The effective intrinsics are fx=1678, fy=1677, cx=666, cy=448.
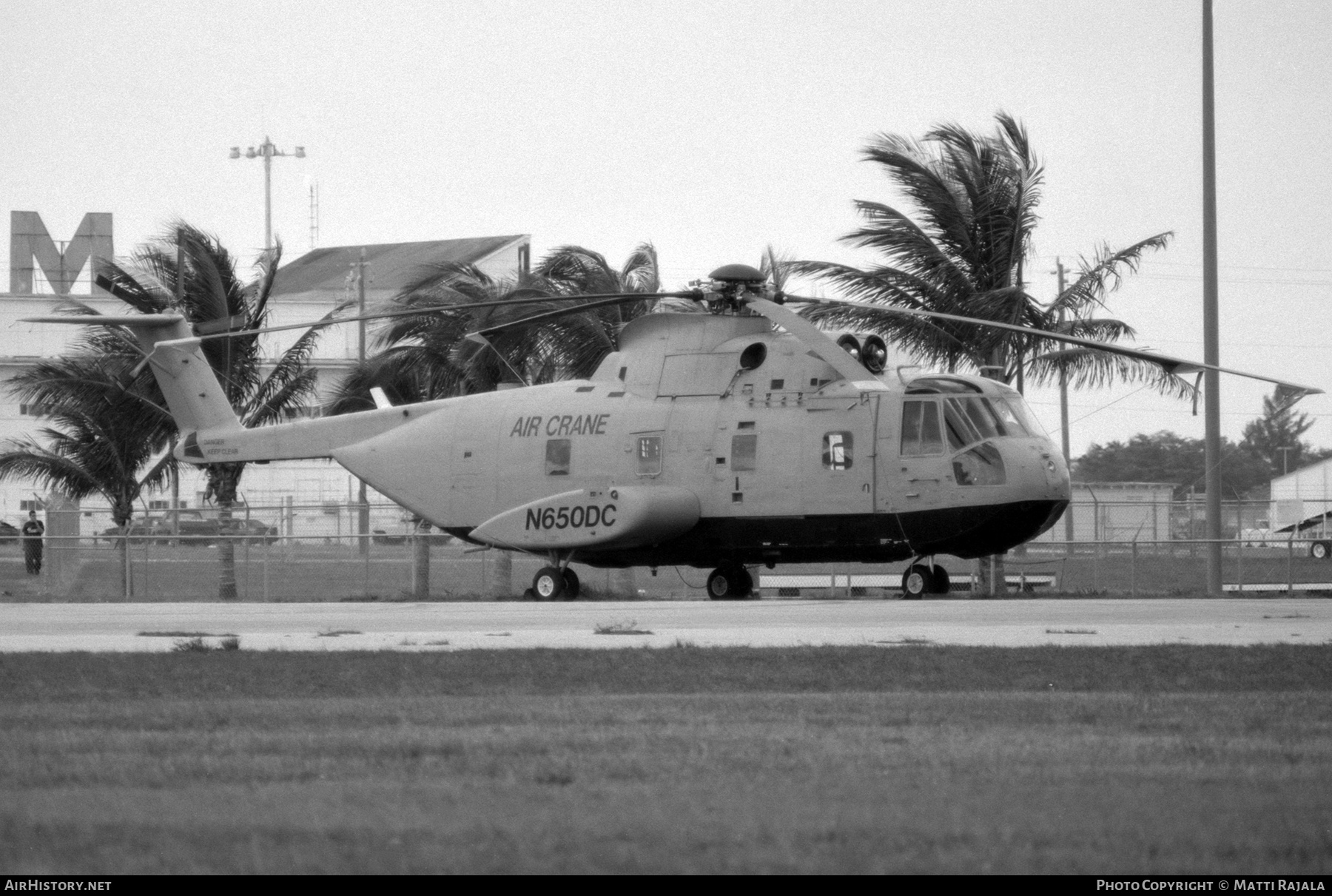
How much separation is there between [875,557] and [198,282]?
17299 mm

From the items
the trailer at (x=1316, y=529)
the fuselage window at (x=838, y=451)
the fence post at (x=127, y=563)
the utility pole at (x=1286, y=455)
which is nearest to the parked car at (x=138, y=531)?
the fence post at (x=127, y=563)

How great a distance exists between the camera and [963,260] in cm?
3259

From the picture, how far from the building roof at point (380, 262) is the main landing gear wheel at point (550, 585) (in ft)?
205

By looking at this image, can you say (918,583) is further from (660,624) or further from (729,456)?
(660,624)

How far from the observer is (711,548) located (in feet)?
82.6

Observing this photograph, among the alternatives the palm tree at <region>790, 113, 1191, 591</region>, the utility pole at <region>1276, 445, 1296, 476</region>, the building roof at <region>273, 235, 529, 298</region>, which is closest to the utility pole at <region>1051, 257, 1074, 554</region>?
the palm tree at <region>790, 113, 1191, 591</region>

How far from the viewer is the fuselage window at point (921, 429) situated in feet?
76.2

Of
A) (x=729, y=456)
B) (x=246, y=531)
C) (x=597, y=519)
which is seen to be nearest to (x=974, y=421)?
(x=729, y=456)

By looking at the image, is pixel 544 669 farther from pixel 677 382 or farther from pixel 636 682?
pixel 677 382

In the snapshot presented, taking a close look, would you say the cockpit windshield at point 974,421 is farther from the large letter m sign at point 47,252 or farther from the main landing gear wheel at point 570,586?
the large letter m sign at point 47,252

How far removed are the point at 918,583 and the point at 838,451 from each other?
2.82 m

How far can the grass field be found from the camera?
5.61 m

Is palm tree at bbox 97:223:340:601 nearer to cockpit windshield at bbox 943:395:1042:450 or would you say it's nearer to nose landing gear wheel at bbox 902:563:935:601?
nose landing gear wheel at bbox 902:563:935:601

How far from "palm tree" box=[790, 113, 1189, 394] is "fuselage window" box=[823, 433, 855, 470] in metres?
8.30
